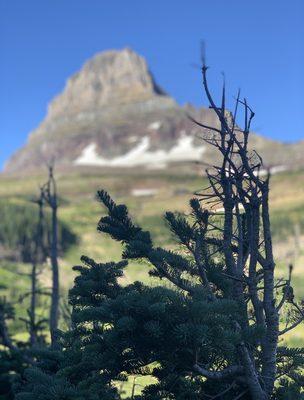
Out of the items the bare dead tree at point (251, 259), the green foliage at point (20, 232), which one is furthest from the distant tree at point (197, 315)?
the green foliage at point (20, 232)

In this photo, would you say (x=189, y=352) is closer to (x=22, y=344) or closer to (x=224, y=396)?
(x=224, y=396)

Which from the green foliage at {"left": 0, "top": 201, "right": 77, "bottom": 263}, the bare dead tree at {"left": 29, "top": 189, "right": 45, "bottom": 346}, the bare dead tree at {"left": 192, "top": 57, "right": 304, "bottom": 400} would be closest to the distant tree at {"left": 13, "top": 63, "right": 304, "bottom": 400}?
the bare dead tree at {"left": 192, "top": 57, "right": 304, "bottom": 400}

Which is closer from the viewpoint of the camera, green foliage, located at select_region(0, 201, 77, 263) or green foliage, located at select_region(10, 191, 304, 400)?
green foliage, located at select_region(10, 191, 304, 400)

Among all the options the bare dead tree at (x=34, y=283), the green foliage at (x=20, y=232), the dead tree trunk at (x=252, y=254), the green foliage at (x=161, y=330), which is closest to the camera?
the green foliage at (x=161, y=330)

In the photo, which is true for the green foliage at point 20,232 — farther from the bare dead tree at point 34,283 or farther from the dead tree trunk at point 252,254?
the dead tree trunk at point 252,254

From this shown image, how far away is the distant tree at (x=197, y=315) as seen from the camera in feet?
23.3

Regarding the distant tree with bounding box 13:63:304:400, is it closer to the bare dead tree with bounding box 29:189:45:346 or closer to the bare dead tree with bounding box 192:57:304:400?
the bare dead tree with bounding box 192:57:304:400

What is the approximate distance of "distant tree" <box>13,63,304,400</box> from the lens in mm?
7105

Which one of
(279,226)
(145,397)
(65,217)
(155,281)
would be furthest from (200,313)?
(65,217)

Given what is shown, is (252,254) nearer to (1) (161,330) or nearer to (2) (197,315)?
(2) (197,315)

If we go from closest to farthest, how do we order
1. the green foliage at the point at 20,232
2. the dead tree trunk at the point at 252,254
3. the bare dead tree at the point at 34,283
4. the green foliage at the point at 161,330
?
1. the green foliage at the point at 161,330
2. the dead tree trunk at the point at 252,254
3. the bare dead tree at the point at 34,283
4. the green foliage at the point at 20,232

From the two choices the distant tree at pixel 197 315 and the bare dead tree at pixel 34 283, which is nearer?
the distant tree at pixel 197 315

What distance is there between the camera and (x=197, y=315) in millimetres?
6836

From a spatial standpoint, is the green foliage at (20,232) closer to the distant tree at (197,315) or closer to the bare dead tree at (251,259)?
the distant tree at (197,315)
